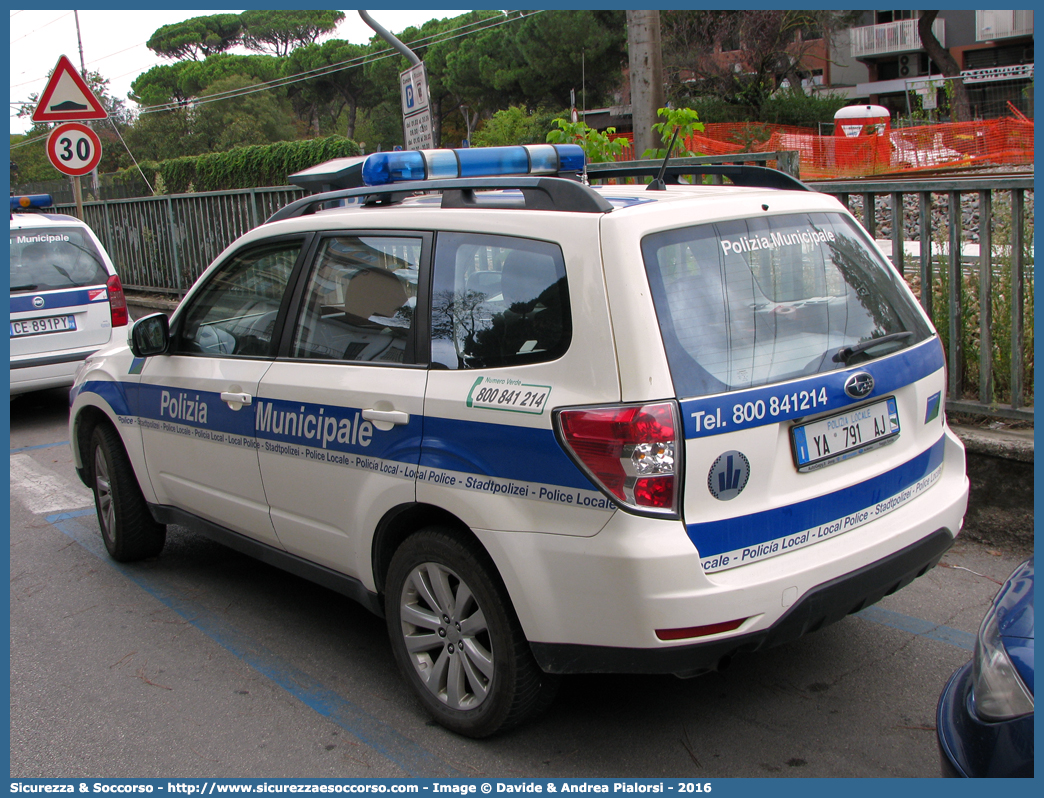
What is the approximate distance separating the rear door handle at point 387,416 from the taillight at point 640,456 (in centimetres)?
80

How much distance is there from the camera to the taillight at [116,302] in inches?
360

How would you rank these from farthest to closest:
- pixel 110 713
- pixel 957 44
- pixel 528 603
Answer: pixel 957 44 → pixel 110 713 → pixel 528 603

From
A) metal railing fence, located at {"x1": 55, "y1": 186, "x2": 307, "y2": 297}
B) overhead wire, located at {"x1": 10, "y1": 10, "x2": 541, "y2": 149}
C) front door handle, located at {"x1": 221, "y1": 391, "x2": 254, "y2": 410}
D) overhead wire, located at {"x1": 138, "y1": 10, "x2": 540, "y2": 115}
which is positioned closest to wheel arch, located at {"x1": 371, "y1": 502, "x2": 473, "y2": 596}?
front door handle, located at {"x1": 221, "y1": 391, "x2": 254, "y2": 410}

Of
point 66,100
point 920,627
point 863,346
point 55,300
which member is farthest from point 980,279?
point 66,100

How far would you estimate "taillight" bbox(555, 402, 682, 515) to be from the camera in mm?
2703

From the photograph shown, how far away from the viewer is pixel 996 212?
16.8 feet

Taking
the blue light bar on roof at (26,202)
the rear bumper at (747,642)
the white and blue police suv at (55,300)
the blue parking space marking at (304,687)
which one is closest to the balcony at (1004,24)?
the blue light bar on roof at (26,202)

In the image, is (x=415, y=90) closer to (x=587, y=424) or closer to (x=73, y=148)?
(x=73, y=148)

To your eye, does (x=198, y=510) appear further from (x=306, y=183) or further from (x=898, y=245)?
(x=898, y=245)

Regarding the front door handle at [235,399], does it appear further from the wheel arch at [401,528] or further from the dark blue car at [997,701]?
the dark blue car at [997,701]

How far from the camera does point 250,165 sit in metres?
22.8

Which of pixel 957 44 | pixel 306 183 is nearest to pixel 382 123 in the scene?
pixel 957 44
